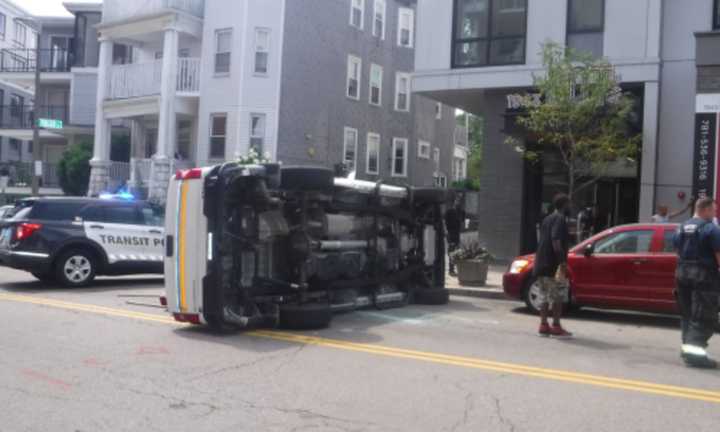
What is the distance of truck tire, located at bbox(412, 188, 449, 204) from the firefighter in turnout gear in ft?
15.5

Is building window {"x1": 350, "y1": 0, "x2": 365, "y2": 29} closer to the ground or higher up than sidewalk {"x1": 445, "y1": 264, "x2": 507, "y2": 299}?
higher up

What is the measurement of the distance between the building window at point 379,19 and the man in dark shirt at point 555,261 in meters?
23.4

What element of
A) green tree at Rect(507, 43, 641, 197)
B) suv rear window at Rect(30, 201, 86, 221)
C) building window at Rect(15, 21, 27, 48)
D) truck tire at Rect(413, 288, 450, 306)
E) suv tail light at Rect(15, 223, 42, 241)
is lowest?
truck tire at Rect(413, 288, 450, 306)

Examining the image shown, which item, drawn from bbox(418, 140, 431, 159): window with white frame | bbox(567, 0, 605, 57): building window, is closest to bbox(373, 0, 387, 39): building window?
bbox(418, 140, 431, 159): window with white frame

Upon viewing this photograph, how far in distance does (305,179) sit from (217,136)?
57.0 ft

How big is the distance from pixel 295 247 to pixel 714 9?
12.9 metres

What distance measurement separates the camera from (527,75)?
733 inches

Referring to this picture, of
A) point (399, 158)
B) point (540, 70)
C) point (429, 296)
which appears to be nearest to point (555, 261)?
point (429, 296)

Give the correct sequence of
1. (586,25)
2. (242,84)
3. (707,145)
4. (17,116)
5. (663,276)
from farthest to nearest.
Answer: (17,116) < (242,84) < (586,25) < (707,145) < (663,276)

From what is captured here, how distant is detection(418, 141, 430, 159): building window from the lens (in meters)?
34.5

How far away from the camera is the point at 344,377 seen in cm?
697


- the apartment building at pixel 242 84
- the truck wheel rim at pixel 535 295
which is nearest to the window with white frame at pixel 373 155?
the apartment building at pixel 242 84

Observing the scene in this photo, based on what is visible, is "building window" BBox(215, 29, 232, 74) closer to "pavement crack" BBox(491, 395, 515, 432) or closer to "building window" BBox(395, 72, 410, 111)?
"building window" BBox(395, 72, 410, 111)

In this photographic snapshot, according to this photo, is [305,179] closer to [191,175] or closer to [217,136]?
[191,175]
